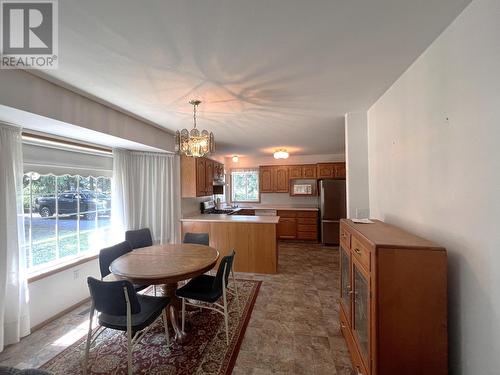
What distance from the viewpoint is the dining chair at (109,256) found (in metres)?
2.29

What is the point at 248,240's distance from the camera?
3.78 meters

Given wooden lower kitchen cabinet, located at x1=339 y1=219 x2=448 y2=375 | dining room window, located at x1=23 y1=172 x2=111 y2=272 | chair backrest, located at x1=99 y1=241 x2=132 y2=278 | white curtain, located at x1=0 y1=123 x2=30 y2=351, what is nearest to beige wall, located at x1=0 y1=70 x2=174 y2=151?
white curtain, located at x1=0 y1=123 x2=30 y2=351

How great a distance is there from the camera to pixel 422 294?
123cm

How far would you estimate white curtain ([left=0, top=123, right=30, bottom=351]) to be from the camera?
197 centimetres

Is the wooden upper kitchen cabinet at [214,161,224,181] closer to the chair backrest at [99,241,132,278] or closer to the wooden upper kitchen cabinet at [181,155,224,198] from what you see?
the wooden upper kitchen cabinet at [181,155,224,198]

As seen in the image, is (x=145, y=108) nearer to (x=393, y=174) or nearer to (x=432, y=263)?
(x=393, y=174)

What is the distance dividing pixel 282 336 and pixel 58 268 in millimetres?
2724

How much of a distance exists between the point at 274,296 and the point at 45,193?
10.5 feet

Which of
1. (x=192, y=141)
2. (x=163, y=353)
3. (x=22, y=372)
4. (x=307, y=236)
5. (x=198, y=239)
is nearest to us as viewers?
(x=22, y=372)

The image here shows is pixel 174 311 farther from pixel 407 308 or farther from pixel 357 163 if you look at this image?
pixel 357 163

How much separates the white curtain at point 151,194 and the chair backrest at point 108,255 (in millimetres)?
1063

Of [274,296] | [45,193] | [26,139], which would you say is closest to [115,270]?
[45,193]

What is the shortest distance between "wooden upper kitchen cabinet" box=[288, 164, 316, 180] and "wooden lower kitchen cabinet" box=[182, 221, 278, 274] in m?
2.86

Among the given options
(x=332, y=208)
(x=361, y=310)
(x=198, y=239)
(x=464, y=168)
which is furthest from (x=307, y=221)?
(x=464, y=168)
